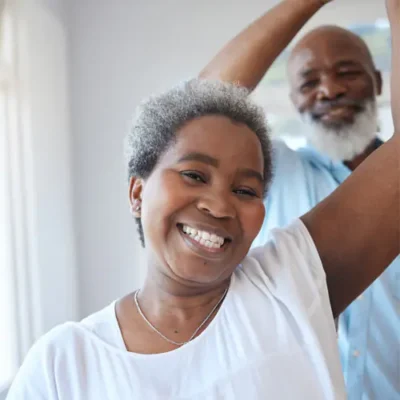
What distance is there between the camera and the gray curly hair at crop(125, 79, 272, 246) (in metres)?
0.74

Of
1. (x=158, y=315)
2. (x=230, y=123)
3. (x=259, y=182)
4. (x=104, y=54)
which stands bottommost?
(x=158, y=315)

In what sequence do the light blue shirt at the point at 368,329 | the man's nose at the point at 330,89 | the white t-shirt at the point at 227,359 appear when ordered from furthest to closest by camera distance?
the man's nose at the point at 330,89, the light blue shirt at the point at 368,329, the white t-shirt at the point at 227,359

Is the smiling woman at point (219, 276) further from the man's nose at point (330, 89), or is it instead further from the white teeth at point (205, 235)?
the man's nose at point (330, 89)

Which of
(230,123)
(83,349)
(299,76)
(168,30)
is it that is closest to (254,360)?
(83,349)

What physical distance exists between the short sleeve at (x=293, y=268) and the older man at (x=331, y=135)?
0.35 feet

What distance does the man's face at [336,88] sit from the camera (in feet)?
4.57

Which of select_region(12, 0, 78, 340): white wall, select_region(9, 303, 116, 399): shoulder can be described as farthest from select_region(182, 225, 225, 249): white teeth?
select_region(12, 0, 78, 340): white wall

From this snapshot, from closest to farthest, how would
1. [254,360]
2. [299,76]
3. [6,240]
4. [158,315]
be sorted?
[254,360], [158,315], [299,76], [6,240]

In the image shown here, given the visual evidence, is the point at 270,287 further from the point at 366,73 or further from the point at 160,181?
the point at 366,73

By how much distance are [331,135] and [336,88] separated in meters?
0.15

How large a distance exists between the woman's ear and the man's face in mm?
807

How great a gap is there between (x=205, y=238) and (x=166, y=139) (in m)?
0.19

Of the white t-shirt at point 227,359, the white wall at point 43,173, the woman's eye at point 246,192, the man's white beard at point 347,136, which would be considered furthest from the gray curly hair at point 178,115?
the white wall at point 43,173

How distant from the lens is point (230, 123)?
73 cm
